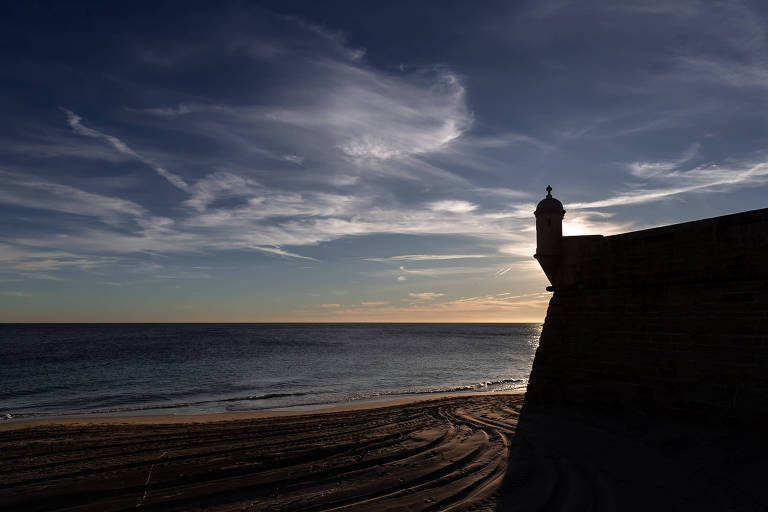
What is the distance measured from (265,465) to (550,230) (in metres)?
9.30

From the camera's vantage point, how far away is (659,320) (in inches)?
393

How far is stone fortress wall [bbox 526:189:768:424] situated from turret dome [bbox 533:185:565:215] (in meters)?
0.03

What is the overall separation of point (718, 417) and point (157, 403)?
2007 cm

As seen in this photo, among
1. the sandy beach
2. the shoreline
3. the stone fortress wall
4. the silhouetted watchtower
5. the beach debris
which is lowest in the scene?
the shoreline

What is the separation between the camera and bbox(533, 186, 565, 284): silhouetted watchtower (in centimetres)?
1204

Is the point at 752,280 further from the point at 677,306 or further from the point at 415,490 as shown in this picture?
the point at 415,490

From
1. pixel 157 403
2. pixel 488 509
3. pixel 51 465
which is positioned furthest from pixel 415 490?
pixel 157 403

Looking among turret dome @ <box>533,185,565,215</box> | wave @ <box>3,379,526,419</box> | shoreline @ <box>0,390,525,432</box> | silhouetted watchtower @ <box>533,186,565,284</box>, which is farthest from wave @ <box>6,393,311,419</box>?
turret dome @ <box>533,185,565,215</box>

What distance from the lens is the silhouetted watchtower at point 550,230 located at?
12.0 metres

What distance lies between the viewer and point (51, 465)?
7.68 m

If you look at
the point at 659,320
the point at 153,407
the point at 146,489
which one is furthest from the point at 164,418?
the point at 659,320

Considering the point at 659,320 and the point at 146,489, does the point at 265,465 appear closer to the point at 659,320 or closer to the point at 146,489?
the point at 146,489

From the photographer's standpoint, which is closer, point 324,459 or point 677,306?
point 324,459

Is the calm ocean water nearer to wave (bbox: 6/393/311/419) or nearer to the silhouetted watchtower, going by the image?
wave (bbox: 6/393/311/419)
